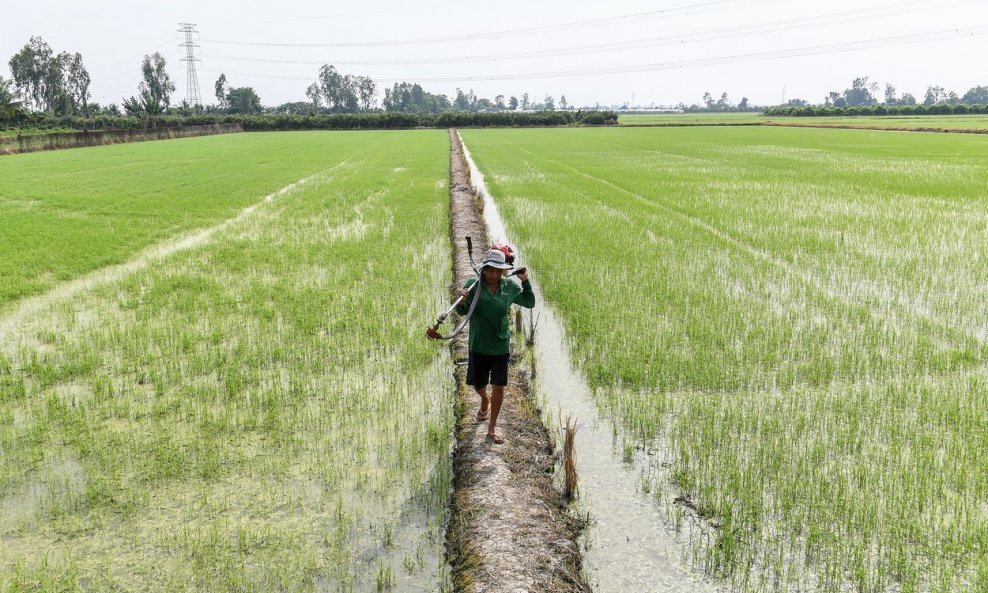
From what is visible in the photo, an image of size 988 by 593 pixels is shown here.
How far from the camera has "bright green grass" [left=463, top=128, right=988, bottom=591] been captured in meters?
3.69

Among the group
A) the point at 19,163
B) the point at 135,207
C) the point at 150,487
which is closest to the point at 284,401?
the point at 150,487

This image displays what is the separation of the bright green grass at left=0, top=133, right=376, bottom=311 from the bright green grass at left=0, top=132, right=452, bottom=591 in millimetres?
1968

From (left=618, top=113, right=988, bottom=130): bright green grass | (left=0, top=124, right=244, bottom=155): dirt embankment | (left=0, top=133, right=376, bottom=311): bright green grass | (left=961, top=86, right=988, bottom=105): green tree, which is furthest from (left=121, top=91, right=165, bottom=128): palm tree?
(left=961, top=86, right=988, bottom=105): green tree

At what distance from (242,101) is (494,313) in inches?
4626

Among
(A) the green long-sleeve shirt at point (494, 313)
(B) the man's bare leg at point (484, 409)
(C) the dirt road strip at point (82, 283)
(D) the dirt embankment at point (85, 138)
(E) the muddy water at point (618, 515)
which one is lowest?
(E) the muddy water at point (618, 515)

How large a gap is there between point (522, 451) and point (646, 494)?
92 cm

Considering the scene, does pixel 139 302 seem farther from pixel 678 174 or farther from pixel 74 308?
pixel 678 174

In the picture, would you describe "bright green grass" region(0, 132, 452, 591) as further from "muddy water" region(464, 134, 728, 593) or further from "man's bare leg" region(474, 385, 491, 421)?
"muddy water" region(464, 134, 728, 593)

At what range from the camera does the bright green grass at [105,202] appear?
424 inches

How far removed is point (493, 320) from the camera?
4570 mm

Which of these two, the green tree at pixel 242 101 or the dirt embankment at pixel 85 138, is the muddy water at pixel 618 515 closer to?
the dirt embankment at pixel 85 138

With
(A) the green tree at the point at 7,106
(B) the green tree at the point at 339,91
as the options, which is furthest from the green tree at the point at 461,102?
(A) the green tree at the point at 7,106

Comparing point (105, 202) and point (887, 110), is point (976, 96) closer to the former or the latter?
point (887, 110)

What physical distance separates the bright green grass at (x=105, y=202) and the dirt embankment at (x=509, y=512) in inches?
282
